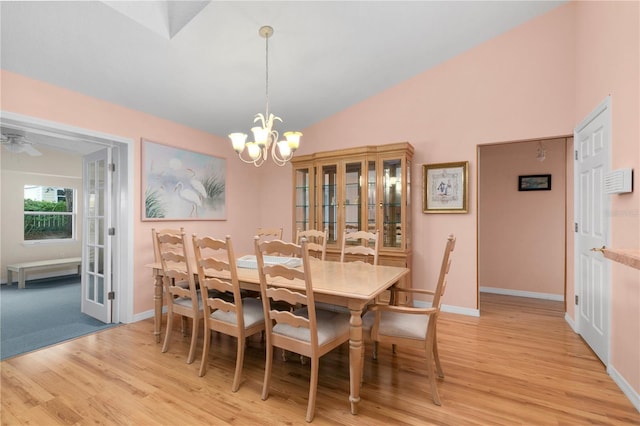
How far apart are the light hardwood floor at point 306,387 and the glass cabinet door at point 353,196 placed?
A: 1.62 meters

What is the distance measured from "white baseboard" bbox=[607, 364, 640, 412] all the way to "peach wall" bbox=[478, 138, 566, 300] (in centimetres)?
235

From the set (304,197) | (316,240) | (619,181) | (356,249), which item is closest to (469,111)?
(619,181)

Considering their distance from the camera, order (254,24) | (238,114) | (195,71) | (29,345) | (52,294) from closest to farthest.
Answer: (254,24)
(29,345)
(195,71)
(238,114)
(52,294)

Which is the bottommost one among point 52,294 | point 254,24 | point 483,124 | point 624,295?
point 52,294

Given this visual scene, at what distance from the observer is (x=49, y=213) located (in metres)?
5.79

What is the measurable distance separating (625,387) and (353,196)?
9.19ft

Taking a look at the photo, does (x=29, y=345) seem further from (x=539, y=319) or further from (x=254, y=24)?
(x=539, y=319)

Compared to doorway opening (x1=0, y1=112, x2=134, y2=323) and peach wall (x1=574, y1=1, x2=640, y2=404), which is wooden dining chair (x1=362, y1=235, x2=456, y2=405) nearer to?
peach wall (x1=574, y1=1, x2=640, y2=404)

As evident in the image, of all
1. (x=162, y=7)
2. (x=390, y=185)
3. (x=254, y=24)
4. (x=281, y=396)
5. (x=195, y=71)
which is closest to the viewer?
(x=281, y=396)

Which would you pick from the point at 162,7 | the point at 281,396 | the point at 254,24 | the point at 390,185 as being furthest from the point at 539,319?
the point at 162,7

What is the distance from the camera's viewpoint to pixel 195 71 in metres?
3.03

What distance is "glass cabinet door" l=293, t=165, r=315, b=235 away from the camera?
4109mm

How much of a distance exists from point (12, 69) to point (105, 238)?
174 centimetres

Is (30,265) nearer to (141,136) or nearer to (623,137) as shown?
(141,136)
